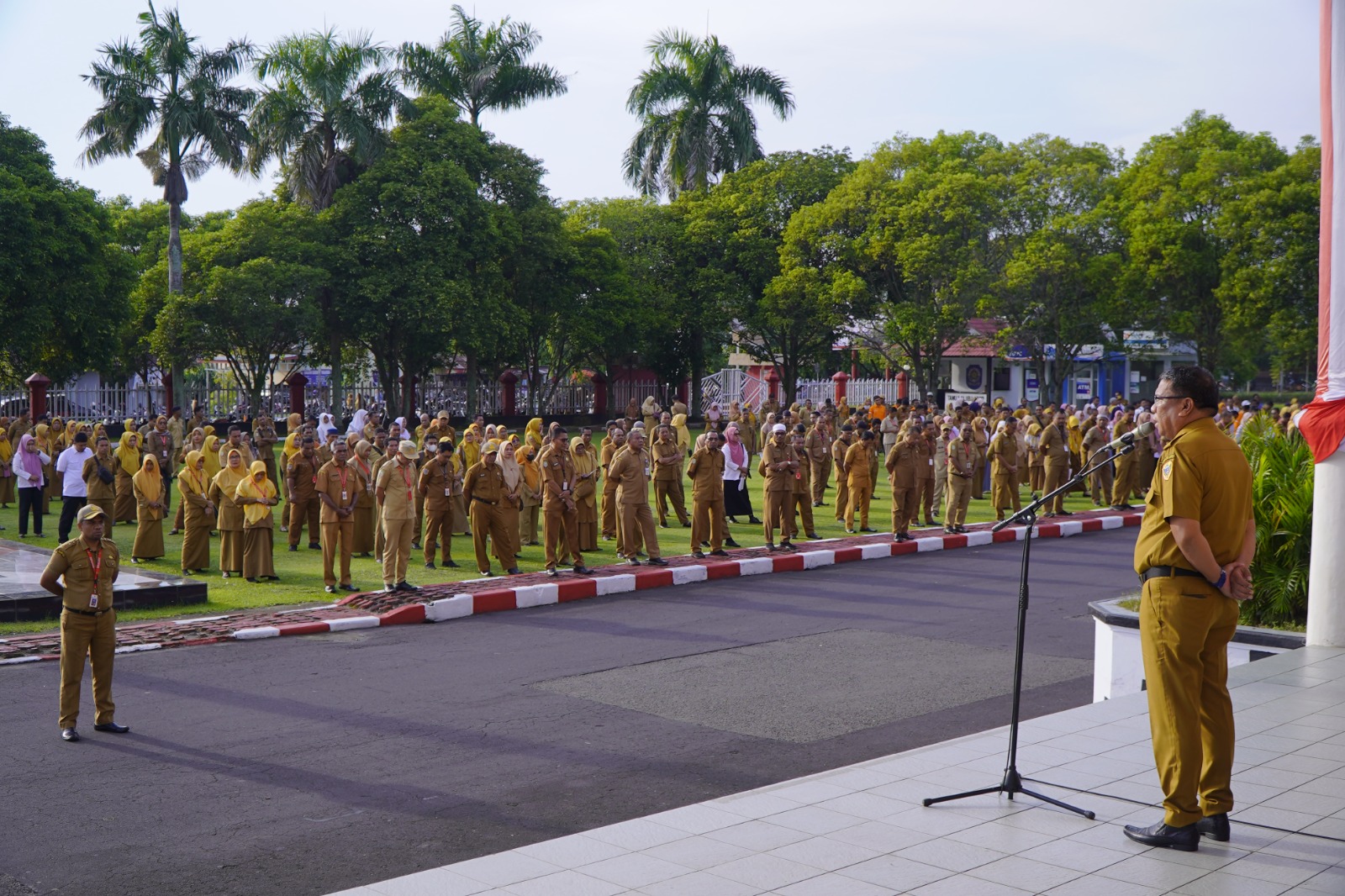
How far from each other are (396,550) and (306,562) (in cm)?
337

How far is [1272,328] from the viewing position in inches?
1443

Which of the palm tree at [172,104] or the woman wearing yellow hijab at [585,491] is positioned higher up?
the palm tree at [172,104]

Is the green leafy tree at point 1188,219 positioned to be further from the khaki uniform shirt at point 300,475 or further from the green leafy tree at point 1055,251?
the khaki uniform shirt at point 300,475

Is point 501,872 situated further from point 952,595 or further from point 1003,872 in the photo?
point 952,595

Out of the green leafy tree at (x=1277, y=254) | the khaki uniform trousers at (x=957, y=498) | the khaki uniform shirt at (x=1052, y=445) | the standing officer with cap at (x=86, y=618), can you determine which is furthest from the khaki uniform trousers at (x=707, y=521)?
the green leafy tree at (x=1277, y=254)

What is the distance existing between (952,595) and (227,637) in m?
7.60

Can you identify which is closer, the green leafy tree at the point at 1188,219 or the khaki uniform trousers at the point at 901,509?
the khaki uniform trousers at the point at 901,509

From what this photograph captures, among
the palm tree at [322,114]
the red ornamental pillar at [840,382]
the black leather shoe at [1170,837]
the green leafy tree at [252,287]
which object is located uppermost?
the palm tree at [322,114]

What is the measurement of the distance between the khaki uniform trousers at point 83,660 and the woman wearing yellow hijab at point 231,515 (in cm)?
640

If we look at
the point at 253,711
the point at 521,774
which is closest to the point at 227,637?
the point at 253,711

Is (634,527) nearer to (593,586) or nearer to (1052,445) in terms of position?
(593,586)

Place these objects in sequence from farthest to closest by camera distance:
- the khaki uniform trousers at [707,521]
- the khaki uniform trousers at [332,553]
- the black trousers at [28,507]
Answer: the black trousers at [28,507] < the khaki uniform trousers at [707,521] < the khaki uniform trousers at [332,553]

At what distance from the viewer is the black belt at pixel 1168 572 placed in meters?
5.07

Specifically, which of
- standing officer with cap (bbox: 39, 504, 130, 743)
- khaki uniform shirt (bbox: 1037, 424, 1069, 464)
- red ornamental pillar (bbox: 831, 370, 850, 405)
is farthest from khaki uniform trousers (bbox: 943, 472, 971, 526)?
red ornamental pillar (bbox: 831, 370, 850, 405)
